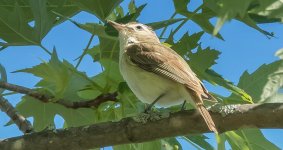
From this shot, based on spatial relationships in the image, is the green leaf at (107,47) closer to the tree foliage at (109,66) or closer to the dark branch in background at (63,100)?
the tree foliage at (109,66)

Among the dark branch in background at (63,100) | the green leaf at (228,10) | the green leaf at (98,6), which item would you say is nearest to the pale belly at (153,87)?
the dark branch in background at (63,100)

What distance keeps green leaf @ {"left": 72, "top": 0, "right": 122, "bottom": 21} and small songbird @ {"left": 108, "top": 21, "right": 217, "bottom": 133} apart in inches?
2.0

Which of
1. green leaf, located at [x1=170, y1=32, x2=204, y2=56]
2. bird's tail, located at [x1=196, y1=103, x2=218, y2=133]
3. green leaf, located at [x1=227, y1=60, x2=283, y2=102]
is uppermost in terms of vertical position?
green leaf, located at [x1=170, y1=32, x2=204, y2=56]

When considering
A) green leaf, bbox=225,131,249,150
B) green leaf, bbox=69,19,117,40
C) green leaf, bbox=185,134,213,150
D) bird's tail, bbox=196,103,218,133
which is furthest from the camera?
green leaf, bbox=185,134,213,150

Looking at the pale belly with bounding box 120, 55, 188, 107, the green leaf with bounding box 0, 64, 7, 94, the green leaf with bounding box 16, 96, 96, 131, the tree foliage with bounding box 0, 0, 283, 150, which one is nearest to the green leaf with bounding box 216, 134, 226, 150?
the tree foliage with bounding box 0, 0, 283, 150

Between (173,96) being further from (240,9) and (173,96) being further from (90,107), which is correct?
(240,9)

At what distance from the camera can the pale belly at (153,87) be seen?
7.91 feet

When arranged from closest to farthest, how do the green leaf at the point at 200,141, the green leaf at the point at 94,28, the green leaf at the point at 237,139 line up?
the green leaf at the point at 94,28 → the green leaf at the point at 237,139 → the green leaf at the point at 200,141

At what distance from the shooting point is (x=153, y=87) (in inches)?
98.8

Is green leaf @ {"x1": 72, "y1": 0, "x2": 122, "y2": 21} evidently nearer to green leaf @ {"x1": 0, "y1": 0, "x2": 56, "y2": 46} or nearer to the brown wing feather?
green leaf @ {"x1": 0, "y1": 0, "x2": 56, "y2": 46}

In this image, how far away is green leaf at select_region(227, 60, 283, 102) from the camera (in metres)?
2.18

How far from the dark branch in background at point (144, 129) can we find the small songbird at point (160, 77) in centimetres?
17

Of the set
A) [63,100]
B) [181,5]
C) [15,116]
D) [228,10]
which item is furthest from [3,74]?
A: [228,10]

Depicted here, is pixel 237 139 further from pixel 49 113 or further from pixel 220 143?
pixel 49 113
